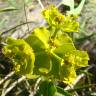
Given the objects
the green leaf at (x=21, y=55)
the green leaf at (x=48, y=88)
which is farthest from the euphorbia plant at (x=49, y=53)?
the green leaf at (x=48, y=88)

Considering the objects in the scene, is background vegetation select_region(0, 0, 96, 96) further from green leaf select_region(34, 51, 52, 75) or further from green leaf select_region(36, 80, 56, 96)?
green leaf select_region(34, 51, 52, 75)

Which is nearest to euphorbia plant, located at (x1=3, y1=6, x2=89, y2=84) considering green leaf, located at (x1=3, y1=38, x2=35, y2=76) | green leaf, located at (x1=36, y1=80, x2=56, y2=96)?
green leaf, located at (x1=3, y1=38, x2=35, y2=76)

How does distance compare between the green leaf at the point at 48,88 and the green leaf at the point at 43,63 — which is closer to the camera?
the green leaf at the point at 43,63

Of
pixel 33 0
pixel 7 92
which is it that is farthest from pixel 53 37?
pixel 33 0

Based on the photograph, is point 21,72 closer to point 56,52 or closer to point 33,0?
point 56,52

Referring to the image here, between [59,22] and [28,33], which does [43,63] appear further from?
Result: [28,33]

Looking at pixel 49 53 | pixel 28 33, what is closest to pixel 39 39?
pixel 49 53

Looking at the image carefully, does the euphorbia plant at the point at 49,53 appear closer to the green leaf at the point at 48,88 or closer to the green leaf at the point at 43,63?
the green leaf at the point at 43,63
